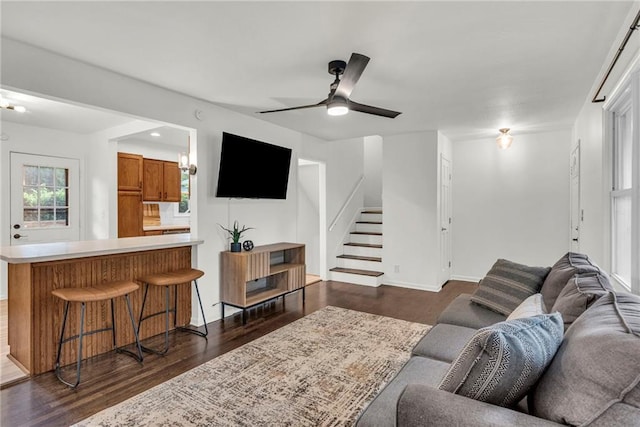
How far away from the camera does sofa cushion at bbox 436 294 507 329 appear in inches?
89.2

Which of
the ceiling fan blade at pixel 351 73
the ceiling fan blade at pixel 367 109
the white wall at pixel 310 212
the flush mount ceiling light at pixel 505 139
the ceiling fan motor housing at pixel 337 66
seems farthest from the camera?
the white wall at pixel 310 212

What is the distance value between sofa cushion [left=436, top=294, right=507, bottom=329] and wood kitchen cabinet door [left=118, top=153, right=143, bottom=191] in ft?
16.7

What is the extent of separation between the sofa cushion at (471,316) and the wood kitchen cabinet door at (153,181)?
5.15 meters

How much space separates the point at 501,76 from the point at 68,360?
14.1ft

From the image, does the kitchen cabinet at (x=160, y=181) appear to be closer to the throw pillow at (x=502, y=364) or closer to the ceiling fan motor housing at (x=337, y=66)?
the ceiling fan motor housing at (x=337, y=66)

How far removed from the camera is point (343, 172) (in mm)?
6207

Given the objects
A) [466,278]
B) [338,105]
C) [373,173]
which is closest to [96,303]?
[338,105]

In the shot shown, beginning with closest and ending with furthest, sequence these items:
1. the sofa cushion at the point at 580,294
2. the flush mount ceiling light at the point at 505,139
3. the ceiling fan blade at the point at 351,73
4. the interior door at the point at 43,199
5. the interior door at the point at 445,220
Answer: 1. the sofa cushion at the point at 580,294
2. the ceiling fan blade at the point at 351,73
3. the interior door at the point at 43,199
4. the flush mount ceiling light at the point at 505,139
5. the interior door at the point at 445,220

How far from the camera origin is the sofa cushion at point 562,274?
1957mm

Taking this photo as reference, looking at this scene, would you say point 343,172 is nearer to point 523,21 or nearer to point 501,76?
point 501,76

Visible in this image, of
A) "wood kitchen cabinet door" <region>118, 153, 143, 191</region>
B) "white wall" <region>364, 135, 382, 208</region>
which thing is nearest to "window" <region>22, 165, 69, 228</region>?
"wood kitchen cabinet door" <region>118, 153, 143, 191</region>

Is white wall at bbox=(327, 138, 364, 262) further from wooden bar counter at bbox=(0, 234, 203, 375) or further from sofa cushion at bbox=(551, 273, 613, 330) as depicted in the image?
sofa cushion at bbox=(551, 273, 613, 330)

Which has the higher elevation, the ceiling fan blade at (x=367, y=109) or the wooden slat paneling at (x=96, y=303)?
the ceiling fan blade at (x=367, y=109)

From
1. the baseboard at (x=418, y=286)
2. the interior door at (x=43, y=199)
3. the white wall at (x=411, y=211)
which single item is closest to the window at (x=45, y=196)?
the interior door at (x=43, y=199)
